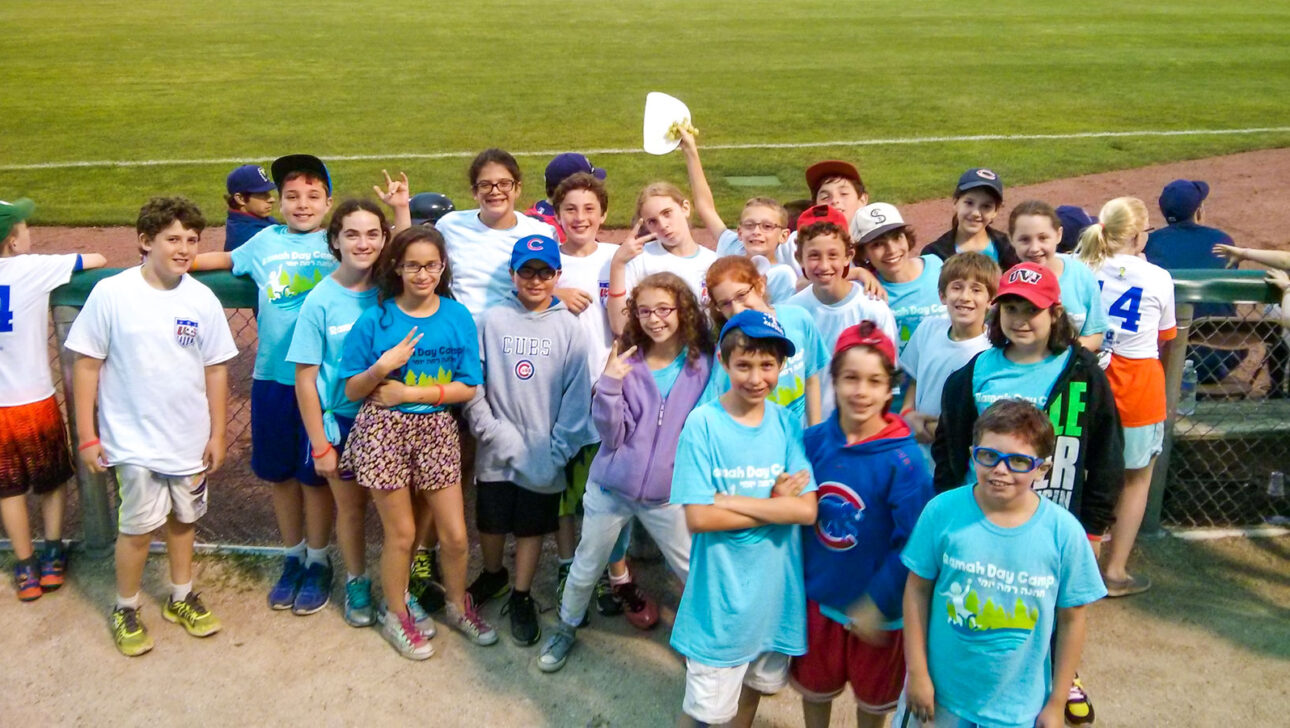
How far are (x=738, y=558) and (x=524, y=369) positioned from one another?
4.39 ft

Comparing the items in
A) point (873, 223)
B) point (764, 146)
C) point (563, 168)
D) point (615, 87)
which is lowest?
point (873, 223)

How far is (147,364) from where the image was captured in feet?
14.8

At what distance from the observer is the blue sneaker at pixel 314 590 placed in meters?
4.83

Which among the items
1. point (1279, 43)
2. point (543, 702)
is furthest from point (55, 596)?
point (1279, 43)

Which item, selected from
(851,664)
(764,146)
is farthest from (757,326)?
(764,146)

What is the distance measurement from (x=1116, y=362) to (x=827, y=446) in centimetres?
176

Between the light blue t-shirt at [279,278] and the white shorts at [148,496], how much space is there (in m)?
0.54

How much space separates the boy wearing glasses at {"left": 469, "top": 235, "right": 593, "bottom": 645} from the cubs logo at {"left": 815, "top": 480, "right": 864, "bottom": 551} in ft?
4.30

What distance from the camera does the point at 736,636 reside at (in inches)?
144

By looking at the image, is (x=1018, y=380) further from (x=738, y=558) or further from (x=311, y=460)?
(x=311, y=460)

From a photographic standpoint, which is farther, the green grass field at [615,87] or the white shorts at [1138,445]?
the green grass field at [615,87]

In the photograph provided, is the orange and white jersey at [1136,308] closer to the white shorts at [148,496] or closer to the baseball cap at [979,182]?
the baseball cap at [979,182]

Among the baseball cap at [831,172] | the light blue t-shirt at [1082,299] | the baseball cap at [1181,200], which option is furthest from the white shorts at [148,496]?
the baseball cap at [1181,200]

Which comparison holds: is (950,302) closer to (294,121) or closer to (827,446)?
(827,446)
